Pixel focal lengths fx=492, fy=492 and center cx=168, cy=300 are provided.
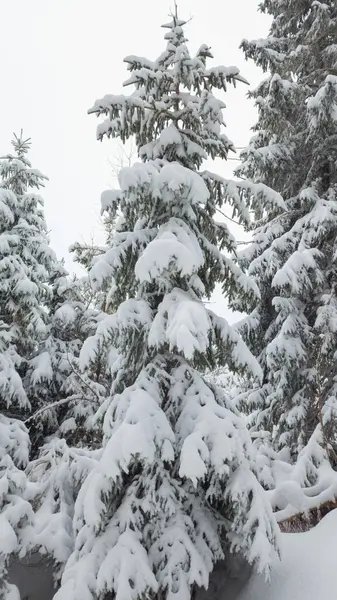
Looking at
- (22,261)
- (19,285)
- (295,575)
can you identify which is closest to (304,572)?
(295,575)

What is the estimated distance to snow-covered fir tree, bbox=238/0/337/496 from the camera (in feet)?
30.3

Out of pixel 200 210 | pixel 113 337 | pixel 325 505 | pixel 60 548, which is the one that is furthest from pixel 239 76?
pixel 60 548

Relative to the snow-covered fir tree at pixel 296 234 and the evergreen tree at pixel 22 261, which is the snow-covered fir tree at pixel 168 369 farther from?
the evergreen tree at pixel 22 261

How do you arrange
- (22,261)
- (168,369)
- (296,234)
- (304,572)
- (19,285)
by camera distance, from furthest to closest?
(22,261)
(19,285)
(296,234)
(168,369)
(304,572)

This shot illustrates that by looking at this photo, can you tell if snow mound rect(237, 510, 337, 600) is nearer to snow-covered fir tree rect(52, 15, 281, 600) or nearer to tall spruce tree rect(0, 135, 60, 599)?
snow-covered fir tree rect(52, 15, 281, 600)

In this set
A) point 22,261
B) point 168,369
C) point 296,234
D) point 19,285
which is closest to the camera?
point 168,369

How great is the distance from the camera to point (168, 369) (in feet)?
18.7

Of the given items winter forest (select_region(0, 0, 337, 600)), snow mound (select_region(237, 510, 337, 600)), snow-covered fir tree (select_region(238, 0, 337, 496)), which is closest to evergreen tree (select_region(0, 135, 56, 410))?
winter forest (select_region(0, 0, 337, 600))

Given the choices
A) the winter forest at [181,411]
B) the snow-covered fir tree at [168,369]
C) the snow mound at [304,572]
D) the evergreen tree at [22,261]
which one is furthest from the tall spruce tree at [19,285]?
the snow mound at [304,572]

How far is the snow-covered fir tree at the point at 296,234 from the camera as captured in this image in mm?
9227

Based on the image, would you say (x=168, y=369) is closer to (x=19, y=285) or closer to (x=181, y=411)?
(x=181, y=411)

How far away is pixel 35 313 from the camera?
38.4 ft

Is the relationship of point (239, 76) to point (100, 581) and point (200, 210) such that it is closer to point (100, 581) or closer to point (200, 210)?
point (200, 210)

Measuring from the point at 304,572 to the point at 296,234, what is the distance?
661cm
